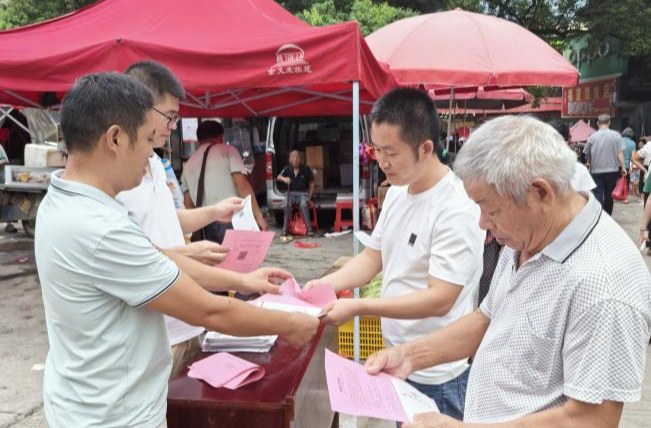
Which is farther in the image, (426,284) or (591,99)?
(591,99)

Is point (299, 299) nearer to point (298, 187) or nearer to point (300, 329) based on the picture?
point (300, 329)

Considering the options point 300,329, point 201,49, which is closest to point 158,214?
point 300,329

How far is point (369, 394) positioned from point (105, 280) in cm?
73

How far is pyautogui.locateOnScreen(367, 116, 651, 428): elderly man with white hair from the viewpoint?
3.46ft

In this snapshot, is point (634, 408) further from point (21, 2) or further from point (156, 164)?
point (21, 2)

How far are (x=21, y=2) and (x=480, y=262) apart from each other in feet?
45.9

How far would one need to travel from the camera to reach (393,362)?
1714 mm

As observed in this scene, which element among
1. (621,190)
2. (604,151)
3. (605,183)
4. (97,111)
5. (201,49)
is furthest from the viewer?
(621,190)

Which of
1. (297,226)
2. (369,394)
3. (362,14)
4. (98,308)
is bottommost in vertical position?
(297,226)

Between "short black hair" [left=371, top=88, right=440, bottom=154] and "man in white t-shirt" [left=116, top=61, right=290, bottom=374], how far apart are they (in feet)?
2.44

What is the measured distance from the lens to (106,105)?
4.49ft

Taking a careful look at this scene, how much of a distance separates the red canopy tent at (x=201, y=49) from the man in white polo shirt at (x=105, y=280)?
2.19 metres

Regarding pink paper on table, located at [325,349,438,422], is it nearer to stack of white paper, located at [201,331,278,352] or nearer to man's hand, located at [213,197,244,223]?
stack of white paper, located at [201,331,278,352]

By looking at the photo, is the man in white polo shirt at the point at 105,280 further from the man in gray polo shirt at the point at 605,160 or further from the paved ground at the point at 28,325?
the man in gray polo shirt at the point at 605,160
